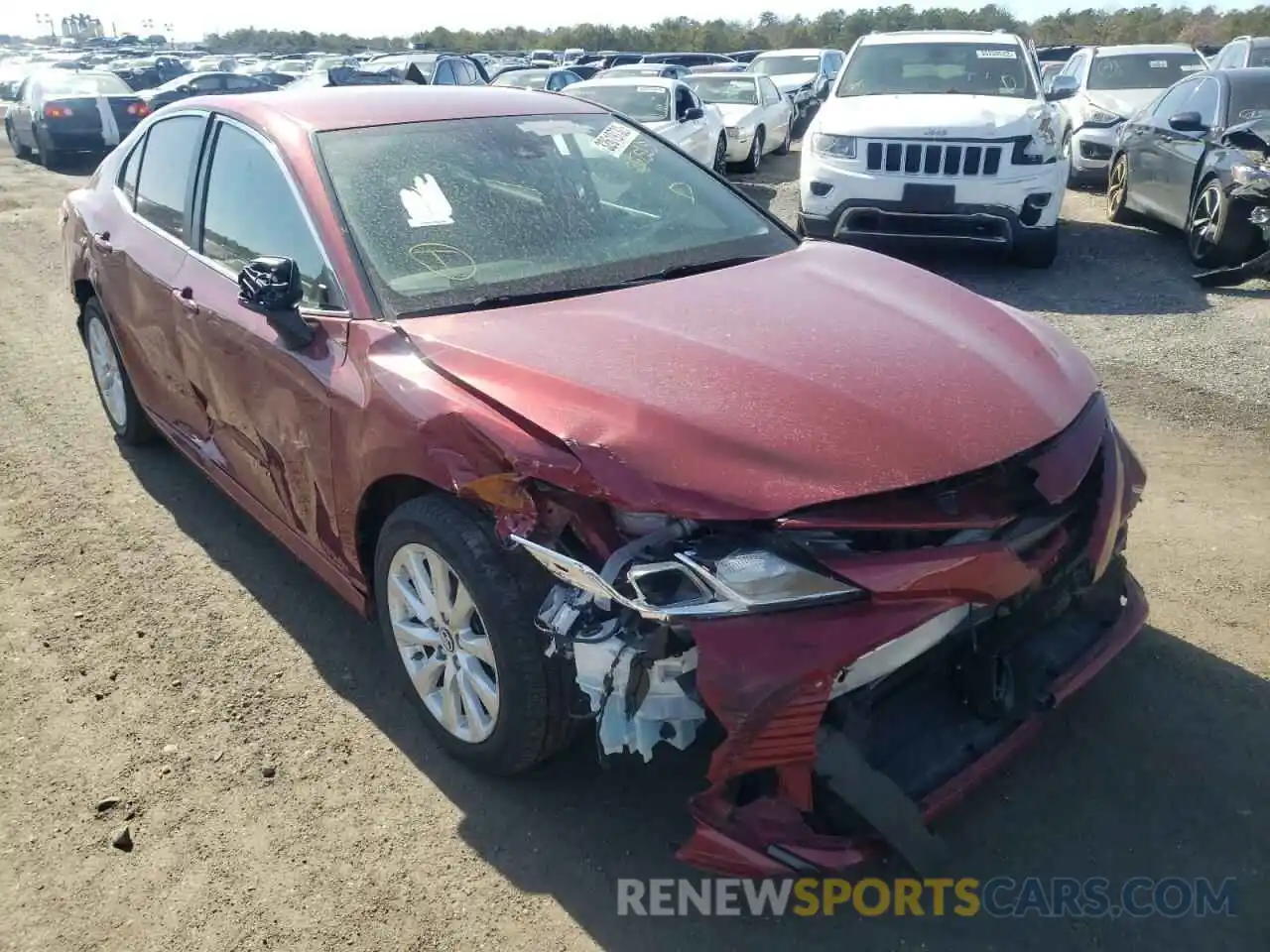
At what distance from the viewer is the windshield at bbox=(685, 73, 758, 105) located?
1520 centimetres

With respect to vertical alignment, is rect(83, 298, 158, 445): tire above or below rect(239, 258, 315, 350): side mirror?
below

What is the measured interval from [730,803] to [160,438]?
13.4 ft

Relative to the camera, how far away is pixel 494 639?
2.58m

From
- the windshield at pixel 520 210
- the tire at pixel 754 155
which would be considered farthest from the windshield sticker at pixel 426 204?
the tire at pixel 754 155

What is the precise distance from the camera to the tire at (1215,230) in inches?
302

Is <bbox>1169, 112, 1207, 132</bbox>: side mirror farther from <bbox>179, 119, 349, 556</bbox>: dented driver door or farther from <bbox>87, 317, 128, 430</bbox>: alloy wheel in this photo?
<bbox>87, 317, 128, 430</bbox>: alloy wheel

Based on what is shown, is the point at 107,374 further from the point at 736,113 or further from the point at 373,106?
the point at 736,113

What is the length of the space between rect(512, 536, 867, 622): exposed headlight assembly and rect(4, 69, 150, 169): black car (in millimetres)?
18108

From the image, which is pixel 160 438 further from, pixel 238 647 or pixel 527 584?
pixel 527 584

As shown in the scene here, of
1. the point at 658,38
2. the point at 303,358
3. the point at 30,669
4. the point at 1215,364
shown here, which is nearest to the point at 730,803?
the point at 303,358

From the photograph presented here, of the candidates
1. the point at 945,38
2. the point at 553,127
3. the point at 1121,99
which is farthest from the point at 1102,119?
the point at 553,127

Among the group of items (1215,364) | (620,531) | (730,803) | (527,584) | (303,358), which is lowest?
(1215,364)

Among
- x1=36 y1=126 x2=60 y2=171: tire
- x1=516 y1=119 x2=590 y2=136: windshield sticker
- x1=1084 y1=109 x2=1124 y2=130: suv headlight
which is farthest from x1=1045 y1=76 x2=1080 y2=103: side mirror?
x1=36 y1=126 x2=60 y2=171: tire

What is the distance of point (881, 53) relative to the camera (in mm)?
9445
